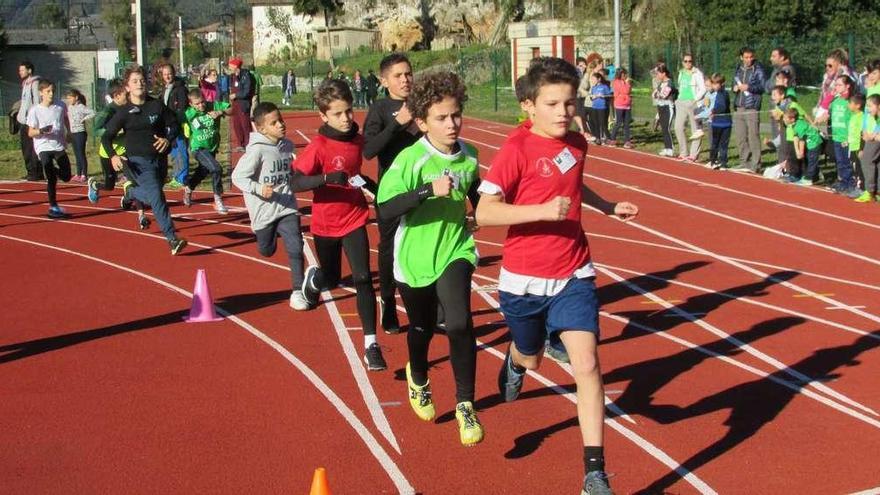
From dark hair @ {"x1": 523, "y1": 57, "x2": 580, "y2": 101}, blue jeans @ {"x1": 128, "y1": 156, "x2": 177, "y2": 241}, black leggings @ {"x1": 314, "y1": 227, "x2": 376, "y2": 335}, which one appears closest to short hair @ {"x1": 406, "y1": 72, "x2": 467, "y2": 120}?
dark hair @ {"x1": 523, "y1": 57, "x2": 580, "y2": 101}

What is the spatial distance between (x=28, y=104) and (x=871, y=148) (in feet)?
40.8

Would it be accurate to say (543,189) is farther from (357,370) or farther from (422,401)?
(357,370)

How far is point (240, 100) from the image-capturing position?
25.3 meters

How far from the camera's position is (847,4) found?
129 ft

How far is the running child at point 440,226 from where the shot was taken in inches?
255

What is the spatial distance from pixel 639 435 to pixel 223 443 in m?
2.31

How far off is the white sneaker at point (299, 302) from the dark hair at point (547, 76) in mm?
4805

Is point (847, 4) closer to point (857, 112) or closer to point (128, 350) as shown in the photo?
point (857, 112)

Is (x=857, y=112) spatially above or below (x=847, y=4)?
below

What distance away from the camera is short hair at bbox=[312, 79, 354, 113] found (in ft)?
27.9

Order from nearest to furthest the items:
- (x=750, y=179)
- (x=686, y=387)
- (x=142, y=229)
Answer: (x=686, y=387) < (x=142, y=229) < (x=750, y=179)

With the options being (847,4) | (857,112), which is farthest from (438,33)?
(857,112)

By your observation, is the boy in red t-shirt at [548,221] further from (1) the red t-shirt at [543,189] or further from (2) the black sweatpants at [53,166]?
(2) the black sweatpants at [53,166]

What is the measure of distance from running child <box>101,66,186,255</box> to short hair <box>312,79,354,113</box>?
521cm
